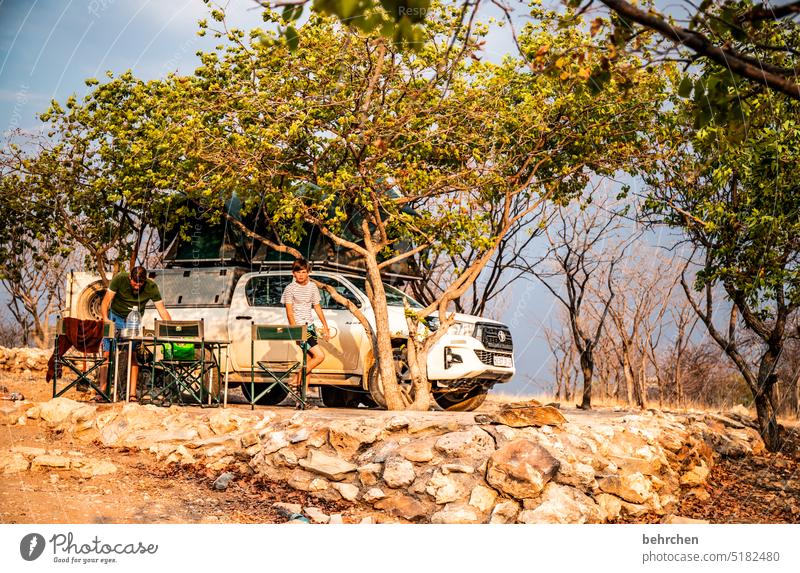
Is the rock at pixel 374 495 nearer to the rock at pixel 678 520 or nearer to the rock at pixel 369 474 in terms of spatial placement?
the rock at pixel 369 474

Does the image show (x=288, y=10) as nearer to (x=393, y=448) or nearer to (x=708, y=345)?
(x=393, y=448)

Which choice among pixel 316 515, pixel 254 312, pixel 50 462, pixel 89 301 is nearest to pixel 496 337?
pixel 254 312

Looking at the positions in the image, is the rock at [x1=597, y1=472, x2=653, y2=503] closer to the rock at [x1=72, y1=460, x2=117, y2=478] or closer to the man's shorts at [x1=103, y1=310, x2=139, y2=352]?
the rock at [x1=72, y1=460, x2=117, y2=478]

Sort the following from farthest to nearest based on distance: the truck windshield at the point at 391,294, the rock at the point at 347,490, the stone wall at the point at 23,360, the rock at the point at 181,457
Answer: the stone wall at the point at 23,360
the truck windshield at the point at 391,294
the rock at the point at 181,457
the rock at the point at 347,490

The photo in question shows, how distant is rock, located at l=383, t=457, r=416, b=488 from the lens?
674 cm

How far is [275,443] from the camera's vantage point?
7.56m

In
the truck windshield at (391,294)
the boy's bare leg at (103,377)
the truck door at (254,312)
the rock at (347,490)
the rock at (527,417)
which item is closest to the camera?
the rock at (347,490)

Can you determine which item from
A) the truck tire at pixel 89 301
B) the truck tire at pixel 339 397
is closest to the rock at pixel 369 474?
the truck tire at pixel 339 397

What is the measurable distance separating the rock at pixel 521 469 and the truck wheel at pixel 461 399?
12.9 feet

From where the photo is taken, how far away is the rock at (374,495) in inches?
264

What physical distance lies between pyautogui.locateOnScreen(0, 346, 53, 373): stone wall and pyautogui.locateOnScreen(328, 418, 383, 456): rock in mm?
8993

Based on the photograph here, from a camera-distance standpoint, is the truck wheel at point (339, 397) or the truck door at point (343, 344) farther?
the truck wheel at point (339, 397)

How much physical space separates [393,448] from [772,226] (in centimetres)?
459
